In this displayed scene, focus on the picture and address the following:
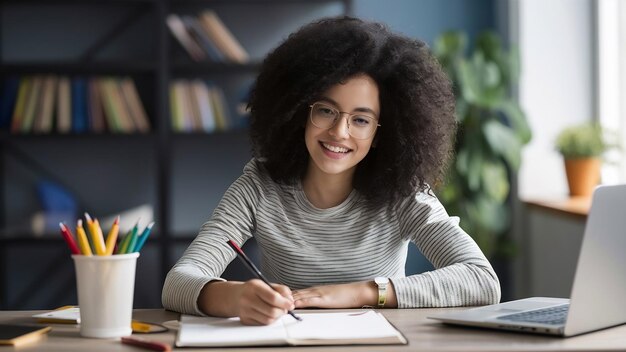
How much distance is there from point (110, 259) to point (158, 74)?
9.26ft

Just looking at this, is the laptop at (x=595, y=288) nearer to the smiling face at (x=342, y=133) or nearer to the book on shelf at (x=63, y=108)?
the smiling face at (x=342, y=133)

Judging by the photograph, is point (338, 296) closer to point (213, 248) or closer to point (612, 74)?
point (213, 248)

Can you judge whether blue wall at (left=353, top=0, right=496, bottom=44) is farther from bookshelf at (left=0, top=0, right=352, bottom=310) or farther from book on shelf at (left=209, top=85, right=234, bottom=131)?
book on shelf at (left=209, top=85, right=234, bottom=131)

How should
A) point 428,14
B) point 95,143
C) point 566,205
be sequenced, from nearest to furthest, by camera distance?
1. point 566,205
2. point 95,143
3. point 428,14

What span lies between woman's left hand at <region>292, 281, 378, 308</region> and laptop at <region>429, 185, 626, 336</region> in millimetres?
208

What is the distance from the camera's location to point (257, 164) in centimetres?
200

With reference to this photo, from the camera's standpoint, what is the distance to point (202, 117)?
4.08m

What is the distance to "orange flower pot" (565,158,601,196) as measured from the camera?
388 cm

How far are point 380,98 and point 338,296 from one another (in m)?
0.47

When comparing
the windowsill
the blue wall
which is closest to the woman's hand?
the windowsill

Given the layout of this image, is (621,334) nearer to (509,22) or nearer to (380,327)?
(380,327)

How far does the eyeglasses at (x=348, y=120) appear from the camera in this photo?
181cm

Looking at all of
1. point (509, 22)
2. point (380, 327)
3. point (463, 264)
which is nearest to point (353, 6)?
point (509, 22)

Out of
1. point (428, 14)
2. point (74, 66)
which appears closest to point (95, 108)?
point (74, 66)
